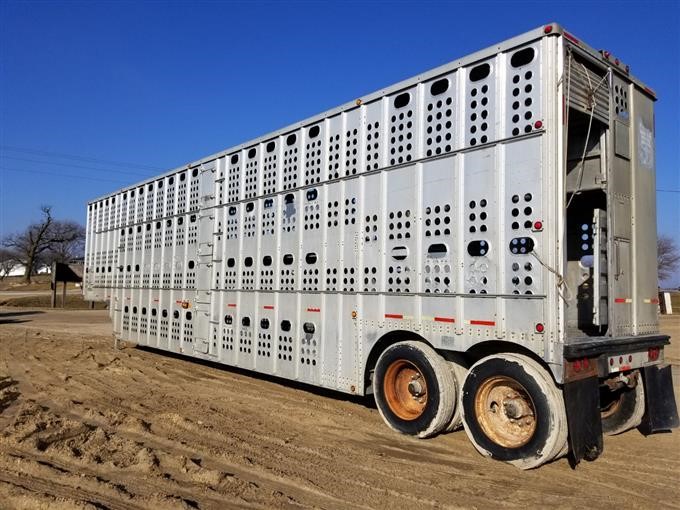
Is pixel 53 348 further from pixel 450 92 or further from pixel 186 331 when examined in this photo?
→ pixel 450 92

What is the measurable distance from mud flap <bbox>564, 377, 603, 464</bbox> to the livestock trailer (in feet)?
0.06

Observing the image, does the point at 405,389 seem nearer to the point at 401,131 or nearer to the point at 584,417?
the point at 584,417

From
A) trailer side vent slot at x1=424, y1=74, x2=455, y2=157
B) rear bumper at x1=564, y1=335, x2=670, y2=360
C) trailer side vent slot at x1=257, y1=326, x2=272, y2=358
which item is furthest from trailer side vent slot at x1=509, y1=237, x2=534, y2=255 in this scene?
trailer side vent slot at x1=257, y1=326, x2=272, y2=358

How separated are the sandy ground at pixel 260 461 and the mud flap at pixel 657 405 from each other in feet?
0.56

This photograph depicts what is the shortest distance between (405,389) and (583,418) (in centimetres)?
201

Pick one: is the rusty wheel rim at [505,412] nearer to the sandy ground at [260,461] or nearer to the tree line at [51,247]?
the sandy ground at [260,461]

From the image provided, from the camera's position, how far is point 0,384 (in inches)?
330

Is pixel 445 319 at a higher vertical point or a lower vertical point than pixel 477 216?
lower

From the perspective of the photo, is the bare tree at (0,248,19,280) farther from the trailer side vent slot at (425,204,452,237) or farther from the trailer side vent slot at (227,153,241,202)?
the trailer side vent slot at (425,204,452,237)

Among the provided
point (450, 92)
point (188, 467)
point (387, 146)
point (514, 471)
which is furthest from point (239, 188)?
point (514, 471)

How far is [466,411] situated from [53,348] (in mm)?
10801

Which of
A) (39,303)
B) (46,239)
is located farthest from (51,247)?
(39,303)

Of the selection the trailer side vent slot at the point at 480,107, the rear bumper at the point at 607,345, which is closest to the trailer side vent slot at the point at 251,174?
the trailer side vent slot at the point at 480,107

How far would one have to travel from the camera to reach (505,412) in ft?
17.2
